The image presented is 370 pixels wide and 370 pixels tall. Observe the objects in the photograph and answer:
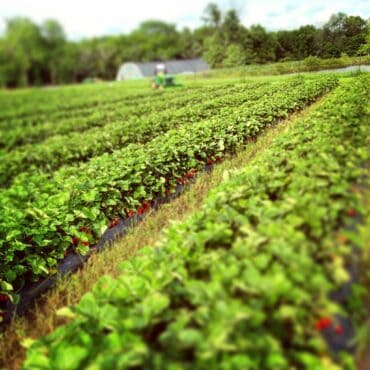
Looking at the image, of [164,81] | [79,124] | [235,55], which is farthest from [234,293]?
[164,81]

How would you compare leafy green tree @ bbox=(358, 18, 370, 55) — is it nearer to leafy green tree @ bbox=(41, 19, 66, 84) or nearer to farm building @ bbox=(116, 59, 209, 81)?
farm building @ bbox=(116, 59, 209, 81)

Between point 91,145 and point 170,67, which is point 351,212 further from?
point 170,67

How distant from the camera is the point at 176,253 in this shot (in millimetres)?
2840

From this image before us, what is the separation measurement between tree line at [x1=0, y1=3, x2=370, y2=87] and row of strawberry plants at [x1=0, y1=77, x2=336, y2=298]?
1153mm

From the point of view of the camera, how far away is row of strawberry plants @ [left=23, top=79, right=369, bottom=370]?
5.92ft

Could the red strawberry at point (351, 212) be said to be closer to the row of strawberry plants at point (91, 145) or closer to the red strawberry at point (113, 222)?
the red strawberry at point (113, 222)

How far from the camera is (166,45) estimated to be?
10.2 meters

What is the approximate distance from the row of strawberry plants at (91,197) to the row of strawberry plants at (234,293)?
5.64 ft

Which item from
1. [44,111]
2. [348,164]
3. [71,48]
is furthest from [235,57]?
[44,111]

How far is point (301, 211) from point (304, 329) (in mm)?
912

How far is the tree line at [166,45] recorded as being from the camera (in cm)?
674

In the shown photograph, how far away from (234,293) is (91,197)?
310 centimetres

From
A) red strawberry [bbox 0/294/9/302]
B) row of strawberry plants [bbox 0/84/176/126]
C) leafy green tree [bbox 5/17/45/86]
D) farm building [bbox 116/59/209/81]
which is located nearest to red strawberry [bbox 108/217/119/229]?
red strawberry [bbox 0/294/9/302]

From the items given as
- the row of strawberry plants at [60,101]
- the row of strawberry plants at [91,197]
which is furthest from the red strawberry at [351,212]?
the row of strawberry plants at [60,101]
